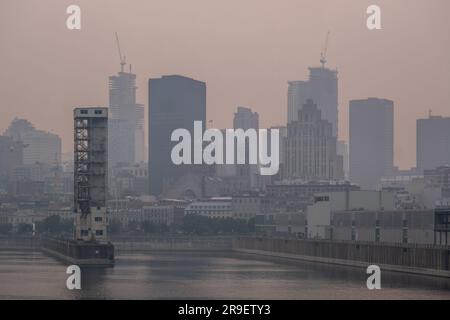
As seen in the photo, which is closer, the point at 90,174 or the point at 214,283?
the point at 214,283

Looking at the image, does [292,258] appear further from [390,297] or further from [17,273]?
[390,297]

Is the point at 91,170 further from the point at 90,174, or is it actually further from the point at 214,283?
the point at 214,283

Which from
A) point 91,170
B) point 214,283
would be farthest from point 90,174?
point 214,283

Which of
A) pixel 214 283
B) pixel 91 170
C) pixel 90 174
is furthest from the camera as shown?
pixel 90 174
